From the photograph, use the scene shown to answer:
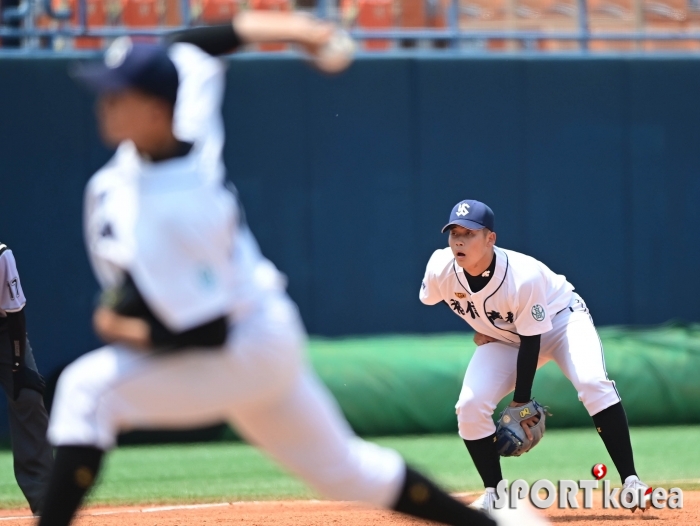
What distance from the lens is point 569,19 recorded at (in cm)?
1189

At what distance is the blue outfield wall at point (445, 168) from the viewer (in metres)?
10.4

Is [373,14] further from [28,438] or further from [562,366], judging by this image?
[28,438]

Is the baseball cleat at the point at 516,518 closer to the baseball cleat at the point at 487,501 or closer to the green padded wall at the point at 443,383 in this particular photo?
the baseball cleat at the point at 487,501

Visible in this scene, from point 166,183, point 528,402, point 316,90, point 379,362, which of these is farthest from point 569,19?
point 166,183

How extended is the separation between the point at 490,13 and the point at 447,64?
5.23 feet

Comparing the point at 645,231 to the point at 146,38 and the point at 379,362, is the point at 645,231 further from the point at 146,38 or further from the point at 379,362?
the point at 146,38

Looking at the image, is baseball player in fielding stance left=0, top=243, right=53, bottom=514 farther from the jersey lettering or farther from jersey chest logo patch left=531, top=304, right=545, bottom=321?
jersey chest logo patch left=531, top=304, right=545, bottom=321

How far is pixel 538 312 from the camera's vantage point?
5.09 m

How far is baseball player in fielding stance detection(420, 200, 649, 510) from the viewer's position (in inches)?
200

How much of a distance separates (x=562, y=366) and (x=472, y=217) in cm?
96

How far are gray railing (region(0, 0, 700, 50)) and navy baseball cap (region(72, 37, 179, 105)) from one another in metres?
7.48

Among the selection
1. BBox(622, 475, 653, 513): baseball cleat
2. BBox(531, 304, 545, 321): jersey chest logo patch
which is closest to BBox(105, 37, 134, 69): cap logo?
BBox(531, 304, 545, 321): jersey chest logo patch

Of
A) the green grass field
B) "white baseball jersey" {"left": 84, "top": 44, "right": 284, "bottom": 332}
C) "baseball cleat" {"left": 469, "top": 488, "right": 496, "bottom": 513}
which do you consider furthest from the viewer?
the green grass field

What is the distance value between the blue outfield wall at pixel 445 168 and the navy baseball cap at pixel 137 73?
755cm
